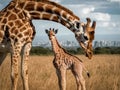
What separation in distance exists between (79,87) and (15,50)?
5.46 ft

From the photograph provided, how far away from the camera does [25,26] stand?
876cm

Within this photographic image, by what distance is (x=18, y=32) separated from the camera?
28.4 feet

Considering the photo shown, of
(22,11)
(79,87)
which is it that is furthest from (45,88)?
(22,11)

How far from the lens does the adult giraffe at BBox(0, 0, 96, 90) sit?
27.7ft

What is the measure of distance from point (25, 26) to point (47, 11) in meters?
0.63

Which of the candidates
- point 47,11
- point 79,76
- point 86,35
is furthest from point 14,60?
point 86,35

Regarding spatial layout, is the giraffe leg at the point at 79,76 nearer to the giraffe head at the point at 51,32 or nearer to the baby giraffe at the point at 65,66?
the baby giraffe at the point at 65,66

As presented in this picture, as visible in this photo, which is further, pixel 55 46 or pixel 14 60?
pixel 55 46

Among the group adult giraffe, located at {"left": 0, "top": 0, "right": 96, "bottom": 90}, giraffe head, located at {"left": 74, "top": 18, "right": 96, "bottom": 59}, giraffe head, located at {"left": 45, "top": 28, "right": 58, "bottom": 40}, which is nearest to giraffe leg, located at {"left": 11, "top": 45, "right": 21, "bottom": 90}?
adult giraffe, located at {"left": 0, "top": 0, "right": 96, "bottom": 90}

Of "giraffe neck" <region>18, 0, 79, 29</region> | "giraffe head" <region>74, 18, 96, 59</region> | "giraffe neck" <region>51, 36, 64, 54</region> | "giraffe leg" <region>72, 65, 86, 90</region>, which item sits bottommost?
"giraffe leg" <region>72, 65, 86, 90</region>

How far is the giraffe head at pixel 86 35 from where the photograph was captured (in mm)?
8375

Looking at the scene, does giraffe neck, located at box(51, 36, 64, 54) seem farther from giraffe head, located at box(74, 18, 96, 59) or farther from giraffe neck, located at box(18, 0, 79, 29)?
giraffe head, located at box(74, 18, 96, 59)

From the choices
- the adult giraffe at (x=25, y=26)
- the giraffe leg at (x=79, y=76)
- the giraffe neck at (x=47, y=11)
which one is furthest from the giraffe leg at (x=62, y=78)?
the giraffe neck at (x=47, y=11)

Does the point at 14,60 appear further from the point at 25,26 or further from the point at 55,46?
the point at 55,46
